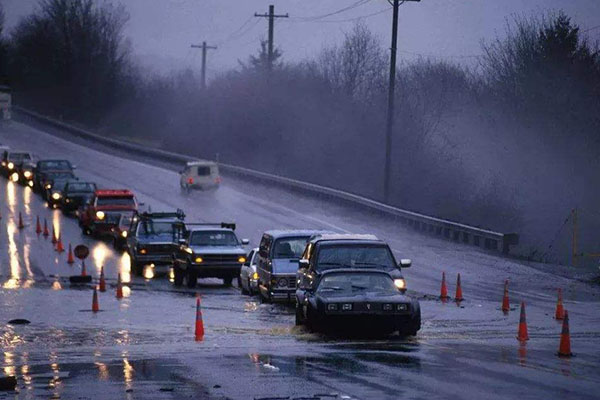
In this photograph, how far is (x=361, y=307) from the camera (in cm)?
2061

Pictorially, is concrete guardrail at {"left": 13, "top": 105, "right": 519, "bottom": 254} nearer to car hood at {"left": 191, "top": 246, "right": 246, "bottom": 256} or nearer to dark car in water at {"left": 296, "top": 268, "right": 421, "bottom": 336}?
car hood at {"left": 191, "top": 246, "right": 246, "bottom": 256}

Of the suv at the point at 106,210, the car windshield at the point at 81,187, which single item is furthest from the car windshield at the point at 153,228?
the car windshield at the point at 81,187

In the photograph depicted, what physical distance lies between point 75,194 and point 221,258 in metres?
23.6

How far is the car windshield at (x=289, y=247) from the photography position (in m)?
28.7

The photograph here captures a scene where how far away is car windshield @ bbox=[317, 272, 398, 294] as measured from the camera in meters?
21.2

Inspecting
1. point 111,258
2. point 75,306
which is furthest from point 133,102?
point 75,306

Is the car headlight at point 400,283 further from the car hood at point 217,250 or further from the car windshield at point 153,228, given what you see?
the car windshield at point 153,228

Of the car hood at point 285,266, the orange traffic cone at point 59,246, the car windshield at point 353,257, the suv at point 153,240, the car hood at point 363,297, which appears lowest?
the orange traffic cone at point 59,246

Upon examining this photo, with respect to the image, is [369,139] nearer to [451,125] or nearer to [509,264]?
[451,125]

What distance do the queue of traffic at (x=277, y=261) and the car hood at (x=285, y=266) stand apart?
0.02m

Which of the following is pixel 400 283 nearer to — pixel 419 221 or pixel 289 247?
pixel 289 247

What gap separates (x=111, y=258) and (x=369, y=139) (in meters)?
44.0

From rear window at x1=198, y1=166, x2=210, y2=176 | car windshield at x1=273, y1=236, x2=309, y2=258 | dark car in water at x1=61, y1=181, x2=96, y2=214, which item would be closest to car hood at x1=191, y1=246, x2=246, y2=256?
car windshield at x1=273, y1=236, x2=309, y2=258

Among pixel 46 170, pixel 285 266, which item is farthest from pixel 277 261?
pixel 46 170
